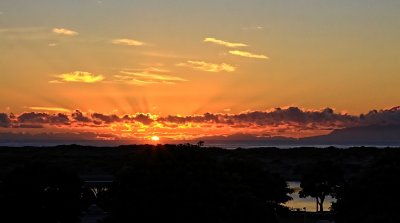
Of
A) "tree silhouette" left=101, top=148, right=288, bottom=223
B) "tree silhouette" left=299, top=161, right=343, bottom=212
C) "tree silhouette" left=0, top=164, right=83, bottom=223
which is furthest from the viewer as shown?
"tree silhouette" left=299, top=161, right=343, bottom=212

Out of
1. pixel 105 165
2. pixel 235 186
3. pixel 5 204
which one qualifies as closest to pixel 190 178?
pixel 235 186

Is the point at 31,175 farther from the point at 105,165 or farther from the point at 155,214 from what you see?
the point at 105,165

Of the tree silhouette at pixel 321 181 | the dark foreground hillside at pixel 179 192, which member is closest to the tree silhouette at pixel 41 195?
the dark foreground hillside at pixel 179 192

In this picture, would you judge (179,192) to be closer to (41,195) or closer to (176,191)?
(176,191)

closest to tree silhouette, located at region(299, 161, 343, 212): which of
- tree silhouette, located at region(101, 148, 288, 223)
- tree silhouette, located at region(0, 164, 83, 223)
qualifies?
tree silhouette, located at region(0, 164, 83, 223)

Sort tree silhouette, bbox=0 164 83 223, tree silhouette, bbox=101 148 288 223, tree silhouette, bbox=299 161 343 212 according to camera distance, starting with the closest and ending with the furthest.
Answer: tree silhouette, bbox=101 148 288 223, tree silhouette, bbox=0 164 83 223, tree silhouette, bbox=299 161 343 212

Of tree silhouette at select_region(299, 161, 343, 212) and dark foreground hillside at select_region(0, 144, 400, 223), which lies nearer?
dark foreground hillside at select_region(0, 144, 400, 223)

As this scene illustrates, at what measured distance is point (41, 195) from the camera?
42.4 m

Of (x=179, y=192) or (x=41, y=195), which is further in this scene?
(x=41, y=195)

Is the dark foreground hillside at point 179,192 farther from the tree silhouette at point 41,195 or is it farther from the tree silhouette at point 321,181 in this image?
the tree silhouette at point 321,181

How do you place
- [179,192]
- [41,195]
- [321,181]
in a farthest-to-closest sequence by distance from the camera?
[321,181] < [41,195] < [179,192]

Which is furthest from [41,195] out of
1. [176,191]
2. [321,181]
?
[321,181]

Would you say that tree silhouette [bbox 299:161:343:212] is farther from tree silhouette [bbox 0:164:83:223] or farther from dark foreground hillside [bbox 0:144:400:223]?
tree silhouette [bbox 0:164:83:223]

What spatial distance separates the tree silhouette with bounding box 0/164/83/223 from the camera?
1597 inches
